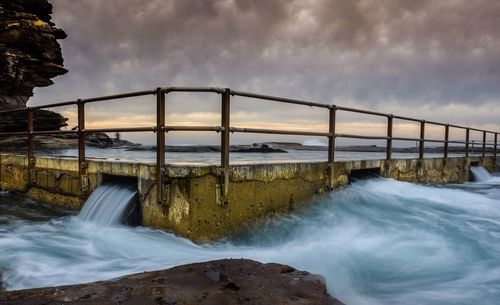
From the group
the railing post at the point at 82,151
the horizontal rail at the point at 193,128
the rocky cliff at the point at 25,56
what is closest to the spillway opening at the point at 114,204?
the railing post at the point at 82,151

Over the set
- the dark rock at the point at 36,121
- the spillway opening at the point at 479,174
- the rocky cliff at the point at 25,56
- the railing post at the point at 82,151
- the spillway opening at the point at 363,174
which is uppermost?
the rocky cliff at the point at 25,56

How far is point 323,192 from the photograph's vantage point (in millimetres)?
5828

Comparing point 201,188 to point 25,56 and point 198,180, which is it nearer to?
point 198,180

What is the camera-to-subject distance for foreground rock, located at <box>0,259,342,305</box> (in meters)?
2.18

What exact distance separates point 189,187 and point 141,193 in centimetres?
75

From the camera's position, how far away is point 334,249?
4.45 m

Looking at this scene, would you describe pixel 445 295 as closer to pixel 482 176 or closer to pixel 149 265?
pixel 149 265

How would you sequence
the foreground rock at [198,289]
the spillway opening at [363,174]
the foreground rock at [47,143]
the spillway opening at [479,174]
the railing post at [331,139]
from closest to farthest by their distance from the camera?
1. the foreground rock at [198,289]
2. the railing post at [331,139]
3. the spillway opening at [363,174]
4. the spillway opening at [479,174]
5. the foreground rock at [47,143]

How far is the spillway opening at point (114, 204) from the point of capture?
15.2ft

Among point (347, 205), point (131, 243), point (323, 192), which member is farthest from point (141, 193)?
point (347, 205)

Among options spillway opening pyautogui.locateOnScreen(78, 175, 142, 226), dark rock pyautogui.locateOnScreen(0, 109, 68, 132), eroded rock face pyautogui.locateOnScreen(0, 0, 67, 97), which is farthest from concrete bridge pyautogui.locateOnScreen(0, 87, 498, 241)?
eroded rock face pyautogui.locateOnScreen(0, 0, 67, 97)

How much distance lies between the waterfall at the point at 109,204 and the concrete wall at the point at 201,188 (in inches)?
8.2

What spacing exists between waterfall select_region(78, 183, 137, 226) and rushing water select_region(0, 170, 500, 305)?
0.40ft

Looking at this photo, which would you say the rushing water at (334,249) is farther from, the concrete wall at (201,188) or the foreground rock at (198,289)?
the foreground rock at (198,289)
